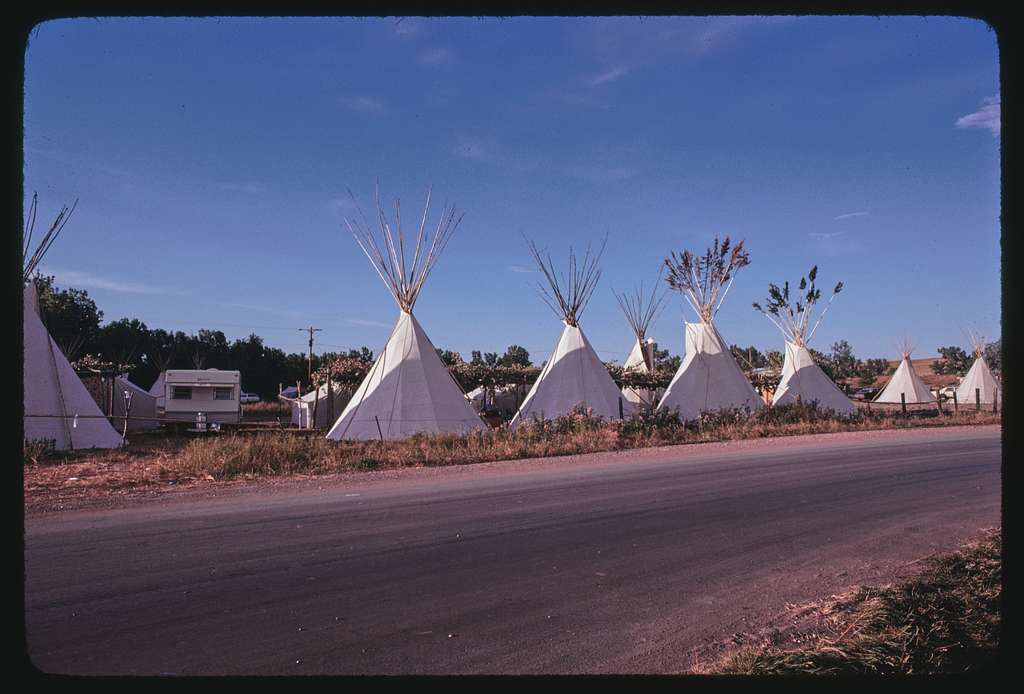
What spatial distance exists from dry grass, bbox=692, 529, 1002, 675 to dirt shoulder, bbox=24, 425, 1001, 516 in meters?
5.61

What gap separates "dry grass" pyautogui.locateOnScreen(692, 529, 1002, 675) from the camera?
286 centimetres

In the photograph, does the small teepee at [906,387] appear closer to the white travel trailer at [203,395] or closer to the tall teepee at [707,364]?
the tall teepee at [707,364]

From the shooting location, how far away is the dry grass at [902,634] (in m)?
2.86

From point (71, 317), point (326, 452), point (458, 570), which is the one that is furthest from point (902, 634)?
point (71, 317)

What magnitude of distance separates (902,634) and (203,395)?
21.7 m

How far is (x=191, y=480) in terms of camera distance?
810 cm

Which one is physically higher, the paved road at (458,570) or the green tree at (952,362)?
the green tree at (952,362)

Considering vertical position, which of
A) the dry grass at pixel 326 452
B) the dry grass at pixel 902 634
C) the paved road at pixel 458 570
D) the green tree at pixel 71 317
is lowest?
the dry grass at pixel 902 634

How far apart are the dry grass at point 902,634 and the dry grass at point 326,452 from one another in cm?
703

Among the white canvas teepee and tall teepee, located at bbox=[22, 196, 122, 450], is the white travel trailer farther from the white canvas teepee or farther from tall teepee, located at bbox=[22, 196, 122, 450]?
the white canvas teepee

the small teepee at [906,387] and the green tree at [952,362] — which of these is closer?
the small teepee at [906,387]

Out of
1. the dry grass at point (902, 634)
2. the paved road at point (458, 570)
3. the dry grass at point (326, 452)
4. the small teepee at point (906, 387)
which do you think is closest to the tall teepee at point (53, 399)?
the dry grass at point (326, 452)

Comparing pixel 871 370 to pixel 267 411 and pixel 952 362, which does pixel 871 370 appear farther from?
pixel 267 411
